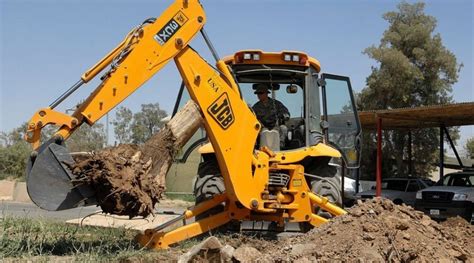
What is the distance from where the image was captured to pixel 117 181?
20.4 ft

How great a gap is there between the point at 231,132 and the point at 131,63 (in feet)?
5.07

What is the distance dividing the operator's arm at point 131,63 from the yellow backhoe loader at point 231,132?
0.04 feet

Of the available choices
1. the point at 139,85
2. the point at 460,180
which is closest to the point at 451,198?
the point at 460,180

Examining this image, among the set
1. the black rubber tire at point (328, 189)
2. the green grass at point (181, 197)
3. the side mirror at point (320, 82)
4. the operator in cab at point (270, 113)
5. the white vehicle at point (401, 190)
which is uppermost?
the side mirror at point (320, 82)

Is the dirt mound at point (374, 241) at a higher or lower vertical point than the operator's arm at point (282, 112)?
lower

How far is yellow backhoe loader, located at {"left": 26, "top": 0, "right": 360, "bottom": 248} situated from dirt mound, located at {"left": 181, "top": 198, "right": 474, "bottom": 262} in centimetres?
68

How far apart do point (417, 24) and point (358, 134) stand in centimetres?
2488

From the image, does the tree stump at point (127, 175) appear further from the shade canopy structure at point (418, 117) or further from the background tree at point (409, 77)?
the background tree at point (409, 77)

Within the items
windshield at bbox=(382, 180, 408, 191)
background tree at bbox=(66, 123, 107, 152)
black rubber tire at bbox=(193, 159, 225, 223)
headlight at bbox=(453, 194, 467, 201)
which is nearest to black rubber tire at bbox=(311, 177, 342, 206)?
black rubber tire at bbox=(193, 159, 225, 223)

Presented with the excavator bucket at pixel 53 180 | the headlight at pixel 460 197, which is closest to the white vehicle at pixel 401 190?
the headlight at pixel 460 197

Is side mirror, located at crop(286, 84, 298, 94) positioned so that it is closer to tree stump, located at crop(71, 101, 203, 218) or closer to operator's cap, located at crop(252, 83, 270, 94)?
operator's cap, located at crop(252, 83, 270, 94)

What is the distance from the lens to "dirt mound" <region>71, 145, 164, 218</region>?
618cm

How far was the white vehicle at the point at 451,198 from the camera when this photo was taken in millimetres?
16359

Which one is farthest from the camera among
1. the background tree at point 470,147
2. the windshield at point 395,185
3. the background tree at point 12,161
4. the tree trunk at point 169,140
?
the background tree at point 470,147
